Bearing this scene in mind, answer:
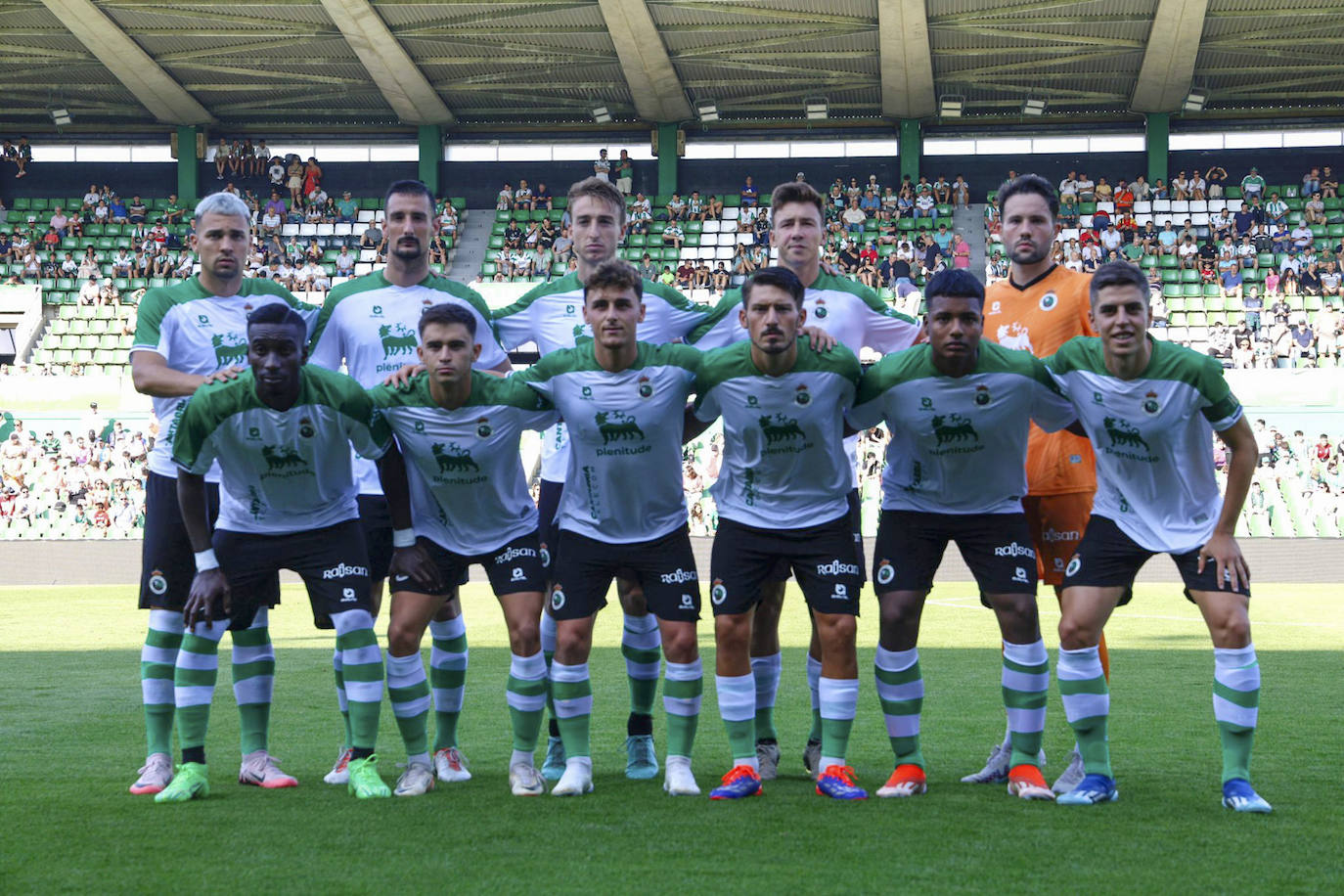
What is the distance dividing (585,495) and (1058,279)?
236 cm

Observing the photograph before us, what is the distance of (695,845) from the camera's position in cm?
453

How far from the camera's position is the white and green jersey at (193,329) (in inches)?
236

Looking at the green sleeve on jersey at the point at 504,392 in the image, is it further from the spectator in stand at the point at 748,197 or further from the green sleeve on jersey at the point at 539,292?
the spectator in stand at the point at 748,197

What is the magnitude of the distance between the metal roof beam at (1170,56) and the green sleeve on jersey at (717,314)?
24.7 metres

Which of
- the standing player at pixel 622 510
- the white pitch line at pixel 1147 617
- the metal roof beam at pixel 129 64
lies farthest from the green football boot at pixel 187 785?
the metal roof beam at pixel 129 64

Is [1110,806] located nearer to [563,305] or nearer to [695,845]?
[695,845]

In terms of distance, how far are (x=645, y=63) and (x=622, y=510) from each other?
1069 inches

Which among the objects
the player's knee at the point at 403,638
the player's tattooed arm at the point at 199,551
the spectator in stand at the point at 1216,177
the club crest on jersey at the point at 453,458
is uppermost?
the spectator in stand at the point at 1216,177

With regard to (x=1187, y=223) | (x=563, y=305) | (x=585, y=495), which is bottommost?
(x=585, y=495)

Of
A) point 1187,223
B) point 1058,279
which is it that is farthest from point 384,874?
point 1187,223

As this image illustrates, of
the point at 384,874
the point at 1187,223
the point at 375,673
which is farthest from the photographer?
the point at 1187,223

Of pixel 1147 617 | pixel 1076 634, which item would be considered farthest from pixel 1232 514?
pixel 1147 617

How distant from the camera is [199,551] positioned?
18.1 feet

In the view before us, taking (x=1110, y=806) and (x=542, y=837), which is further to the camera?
(x=1110, y=806)
